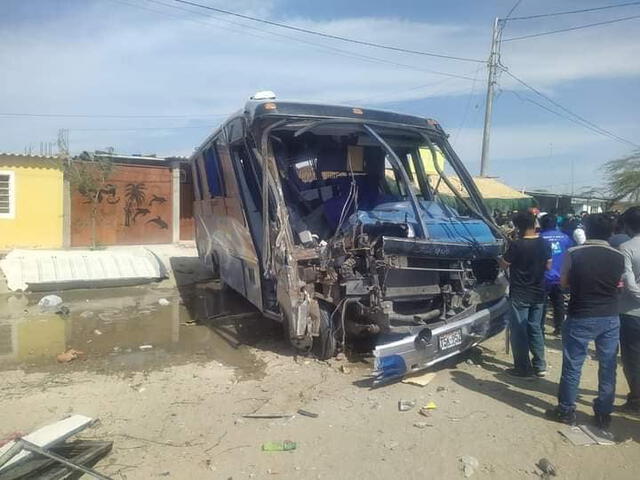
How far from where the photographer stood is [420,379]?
518 cm

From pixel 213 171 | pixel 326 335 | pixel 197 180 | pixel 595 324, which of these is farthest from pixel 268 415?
pixel 197 180

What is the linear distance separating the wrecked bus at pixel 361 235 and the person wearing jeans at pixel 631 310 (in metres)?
1.41

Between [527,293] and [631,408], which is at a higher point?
[527,293]

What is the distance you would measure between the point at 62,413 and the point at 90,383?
82cm

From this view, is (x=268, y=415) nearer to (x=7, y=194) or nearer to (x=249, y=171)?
(x=249, y=171)

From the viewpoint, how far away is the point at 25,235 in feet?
55.5

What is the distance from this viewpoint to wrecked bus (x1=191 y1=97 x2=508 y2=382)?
5.29 meters

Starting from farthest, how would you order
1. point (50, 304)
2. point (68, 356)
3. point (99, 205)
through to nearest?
point (99, 205), point (50, 304), point (68, 356)

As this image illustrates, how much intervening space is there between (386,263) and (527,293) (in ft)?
4.54

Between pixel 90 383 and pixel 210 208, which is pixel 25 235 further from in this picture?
→ pixel 90 383

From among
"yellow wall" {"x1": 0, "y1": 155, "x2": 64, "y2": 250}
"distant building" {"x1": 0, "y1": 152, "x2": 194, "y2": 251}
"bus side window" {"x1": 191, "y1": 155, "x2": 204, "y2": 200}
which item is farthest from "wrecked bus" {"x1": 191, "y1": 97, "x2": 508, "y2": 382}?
"yellow wall" {"x1": 0, "y1": 155, "x2": 64, "y2": 250}

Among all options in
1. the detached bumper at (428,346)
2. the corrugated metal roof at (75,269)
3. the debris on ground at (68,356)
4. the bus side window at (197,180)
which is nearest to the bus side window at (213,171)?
the bus side window at (197,180)

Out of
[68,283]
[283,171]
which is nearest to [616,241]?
[283,171]

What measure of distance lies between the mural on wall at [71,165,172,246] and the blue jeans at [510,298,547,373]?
15990 millimetres
